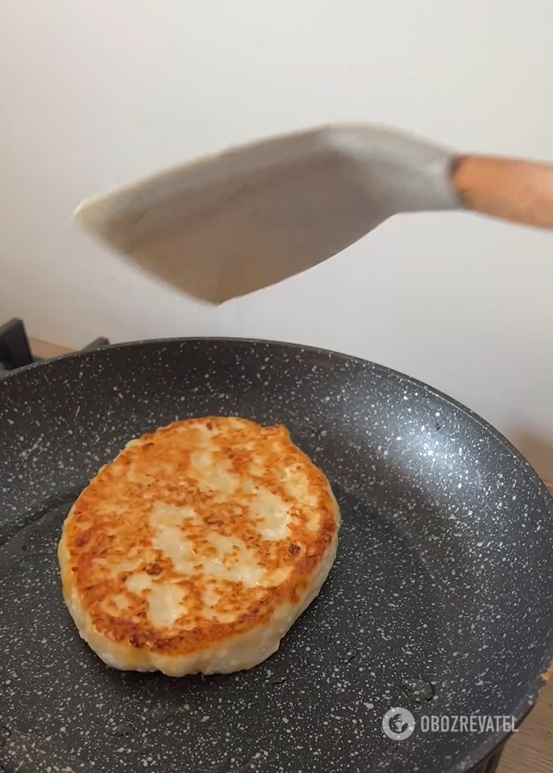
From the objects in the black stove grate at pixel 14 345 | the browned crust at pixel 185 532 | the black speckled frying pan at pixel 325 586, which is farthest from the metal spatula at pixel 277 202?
the black stove grate at pixel 14 345

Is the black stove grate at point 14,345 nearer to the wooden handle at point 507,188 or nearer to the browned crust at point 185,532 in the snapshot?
the browned crust at point 185,532

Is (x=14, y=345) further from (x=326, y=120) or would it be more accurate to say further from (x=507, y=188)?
(x=507, y=188)

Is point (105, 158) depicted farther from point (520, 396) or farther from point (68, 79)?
point (520, 396)

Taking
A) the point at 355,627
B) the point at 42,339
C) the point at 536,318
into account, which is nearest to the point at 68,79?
the point at 42,339

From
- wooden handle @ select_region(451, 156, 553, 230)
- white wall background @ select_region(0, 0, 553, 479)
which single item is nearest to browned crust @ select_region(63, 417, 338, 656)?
white wall background @ select_region(0, 0, 553, 479)

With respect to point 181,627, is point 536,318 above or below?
above

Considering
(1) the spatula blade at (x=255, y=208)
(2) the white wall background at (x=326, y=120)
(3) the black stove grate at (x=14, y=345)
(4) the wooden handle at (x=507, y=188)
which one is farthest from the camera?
(3) the black stove grate at (x=14, y=345)

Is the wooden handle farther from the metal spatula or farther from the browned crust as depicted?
the browned crust
